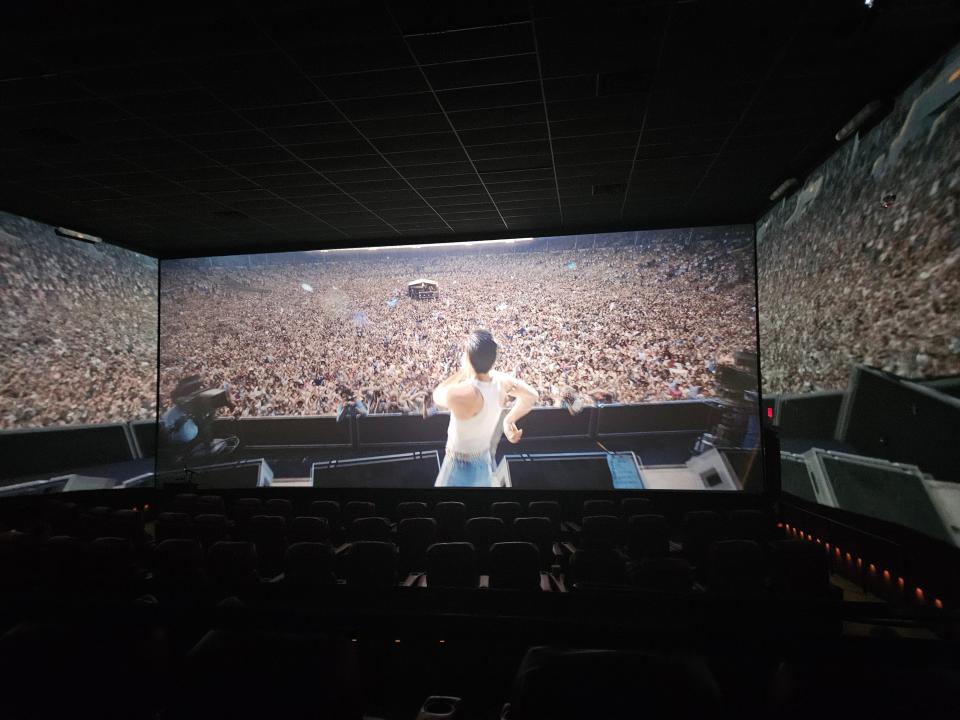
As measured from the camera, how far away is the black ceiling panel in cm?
353

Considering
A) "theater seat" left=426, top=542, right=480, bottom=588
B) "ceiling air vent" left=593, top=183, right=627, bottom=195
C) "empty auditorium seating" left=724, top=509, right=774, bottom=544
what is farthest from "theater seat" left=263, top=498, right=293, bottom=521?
"ceiling air vent" left=593, top=183, right=627, bottom=195

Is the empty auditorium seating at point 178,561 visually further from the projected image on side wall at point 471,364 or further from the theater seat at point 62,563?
the projected image on side wall at point 471,364

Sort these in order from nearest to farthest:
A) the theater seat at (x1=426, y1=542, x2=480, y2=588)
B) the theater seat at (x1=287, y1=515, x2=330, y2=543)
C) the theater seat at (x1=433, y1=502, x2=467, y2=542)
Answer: the theater seat at (x1=426, y1=542, x2=480, y2=588) < the theater seat at (x1=287, y1=515, x2=330, y2=543) < the theater seat at (x1=433, y1=502, x2=467, y2=542)

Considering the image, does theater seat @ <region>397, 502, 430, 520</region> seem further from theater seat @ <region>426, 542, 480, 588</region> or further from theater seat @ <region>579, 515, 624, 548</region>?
theater seat @ <region>426, 542, 480, 588</region>

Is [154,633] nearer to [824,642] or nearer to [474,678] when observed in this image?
[474,678]

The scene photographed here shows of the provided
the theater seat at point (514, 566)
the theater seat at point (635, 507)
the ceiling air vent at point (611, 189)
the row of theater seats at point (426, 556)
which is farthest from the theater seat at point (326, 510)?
the ceiling air vent at point (611, 189)

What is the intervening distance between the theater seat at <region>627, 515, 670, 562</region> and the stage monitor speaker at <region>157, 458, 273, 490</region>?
242 inches

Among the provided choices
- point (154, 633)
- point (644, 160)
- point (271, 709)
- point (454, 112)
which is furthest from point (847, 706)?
point (644, 160)

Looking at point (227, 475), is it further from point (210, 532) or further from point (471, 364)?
point (471, 364)

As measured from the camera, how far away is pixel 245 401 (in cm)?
880

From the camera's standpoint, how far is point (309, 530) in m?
5.10

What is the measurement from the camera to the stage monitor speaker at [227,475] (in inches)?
340

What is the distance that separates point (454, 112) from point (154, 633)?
4551 mm

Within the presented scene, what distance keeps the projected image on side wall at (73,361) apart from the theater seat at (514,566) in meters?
7.08
